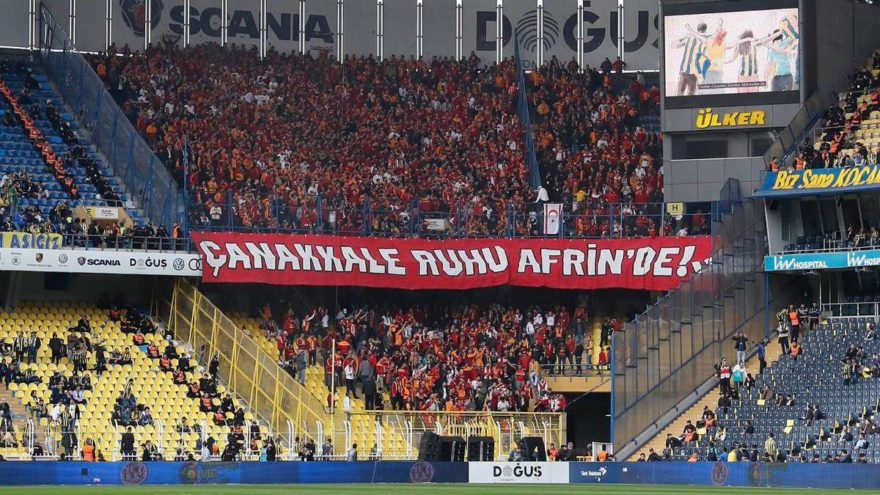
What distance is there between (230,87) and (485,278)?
1325 cm

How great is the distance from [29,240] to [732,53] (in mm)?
24744

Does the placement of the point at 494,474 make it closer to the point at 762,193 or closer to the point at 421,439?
the point at 421,439

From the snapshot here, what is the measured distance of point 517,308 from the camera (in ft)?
209

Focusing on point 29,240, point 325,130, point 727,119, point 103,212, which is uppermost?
point 325,130

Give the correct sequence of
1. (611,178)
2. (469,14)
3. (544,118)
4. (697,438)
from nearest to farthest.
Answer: (697,438) → (611,178) → (544,118) → (469,14)

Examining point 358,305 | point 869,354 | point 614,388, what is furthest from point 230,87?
point 869,354

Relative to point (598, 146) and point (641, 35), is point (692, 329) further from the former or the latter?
point (641, 35)

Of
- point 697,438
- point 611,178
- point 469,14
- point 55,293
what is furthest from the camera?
point 469,14

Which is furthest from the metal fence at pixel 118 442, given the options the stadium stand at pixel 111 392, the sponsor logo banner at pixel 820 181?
the sponsor logo banner at pixel 820 181

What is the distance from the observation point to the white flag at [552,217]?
6294 cm

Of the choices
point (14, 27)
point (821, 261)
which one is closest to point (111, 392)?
point (14, 27)

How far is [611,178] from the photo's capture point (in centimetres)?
6538

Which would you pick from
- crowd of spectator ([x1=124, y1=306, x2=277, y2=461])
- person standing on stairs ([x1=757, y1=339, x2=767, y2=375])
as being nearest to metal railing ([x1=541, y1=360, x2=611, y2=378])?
person standing on stairs ([x1=757, y1=339, x2=767, y2=375])

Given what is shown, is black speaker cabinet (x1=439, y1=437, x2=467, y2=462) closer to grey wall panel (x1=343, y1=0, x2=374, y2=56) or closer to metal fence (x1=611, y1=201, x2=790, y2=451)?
metal fence (x1=611, y1=201, x2=790, y2=451)
